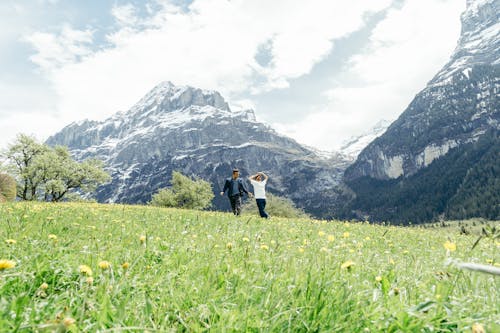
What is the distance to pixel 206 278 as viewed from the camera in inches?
137

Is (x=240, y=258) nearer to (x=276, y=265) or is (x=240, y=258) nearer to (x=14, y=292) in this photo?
(x=276, y=265)

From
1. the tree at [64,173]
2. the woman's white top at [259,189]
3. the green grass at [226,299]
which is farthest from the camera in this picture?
the tree at [64,173]

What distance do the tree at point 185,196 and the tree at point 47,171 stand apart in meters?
21.1

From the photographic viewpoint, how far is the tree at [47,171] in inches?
2940

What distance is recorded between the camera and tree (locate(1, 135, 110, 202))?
74.7 meters

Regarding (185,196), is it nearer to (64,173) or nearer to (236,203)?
(64,173)

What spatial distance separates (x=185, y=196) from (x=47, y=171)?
36.2 meters

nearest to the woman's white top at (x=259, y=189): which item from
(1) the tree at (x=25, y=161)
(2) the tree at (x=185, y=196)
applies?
(1) the tree at (x=25, y=161)

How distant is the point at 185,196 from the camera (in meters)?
98.4

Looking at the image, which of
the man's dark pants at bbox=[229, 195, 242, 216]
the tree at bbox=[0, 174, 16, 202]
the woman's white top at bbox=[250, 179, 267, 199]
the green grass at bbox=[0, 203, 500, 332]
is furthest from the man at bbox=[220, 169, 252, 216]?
the tree at bbox=[0, 174, 16, 202]

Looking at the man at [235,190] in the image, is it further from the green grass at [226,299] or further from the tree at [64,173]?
the tree at [64,173]

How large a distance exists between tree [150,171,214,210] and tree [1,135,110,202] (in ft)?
69.2

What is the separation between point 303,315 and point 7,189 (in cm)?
4741

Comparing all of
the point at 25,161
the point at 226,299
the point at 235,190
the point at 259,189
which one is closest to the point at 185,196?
the point at 25,161
